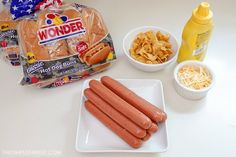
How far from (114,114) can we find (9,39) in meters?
0.40

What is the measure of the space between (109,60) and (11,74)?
299 millimetres

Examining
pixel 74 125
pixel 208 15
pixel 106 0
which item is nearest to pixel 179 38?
pixel 208 15

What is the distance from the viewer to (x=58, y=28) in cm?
78

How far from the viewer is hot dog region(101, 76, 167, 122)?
0.65m

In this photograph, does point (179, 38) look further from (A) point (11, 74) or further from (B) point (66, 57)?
(A) point (11, 74)

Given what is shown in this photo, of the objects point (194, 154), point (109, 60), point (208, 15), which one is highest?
point (208, 15)

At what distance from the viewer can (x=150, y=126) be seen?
63 cm

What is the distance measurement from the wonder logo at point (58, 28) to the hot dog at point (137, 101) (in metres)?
0.18

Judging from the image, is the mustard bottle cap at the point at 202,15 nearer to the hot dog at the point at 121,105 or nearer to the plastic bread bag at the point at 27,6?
the hot dog at the point at 121,105

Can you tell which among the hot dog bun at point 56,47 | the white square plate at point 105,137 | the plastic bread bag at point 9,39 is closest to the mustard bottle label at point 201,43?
the white square plate at point 105,137

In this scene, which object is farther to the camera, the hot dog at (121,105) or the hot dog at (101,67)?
the hot dog at (101,67)

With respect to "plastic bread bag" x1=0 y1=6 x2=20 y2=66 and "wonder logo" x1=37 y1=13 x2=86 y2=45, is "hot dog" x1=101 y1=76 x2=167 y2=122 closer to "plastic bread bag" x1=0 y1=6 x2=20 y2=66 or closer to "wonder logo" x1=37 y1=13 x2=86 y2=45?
"wonder logo" x1=37 y1=13 x2=86 y2=45

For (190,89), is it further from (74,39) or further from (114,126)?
(74,39)

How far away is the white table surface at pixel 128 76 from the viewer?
667 mm
